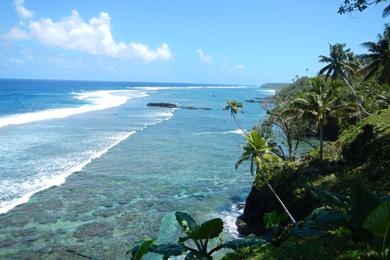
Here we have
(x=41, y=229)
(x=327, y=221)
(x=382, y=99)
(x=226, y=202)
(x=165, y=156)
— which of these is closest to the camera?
(x=327, y=221)

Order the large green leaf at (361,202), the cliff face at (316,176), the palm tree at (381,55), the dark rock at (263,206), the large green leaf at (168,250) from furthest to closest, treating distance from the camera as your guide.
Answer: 1. the palm tree at (381,55)
2. the dark rock at (263,206)
3. the cliff face at (316,176)
4. the large green leaf at (168,250)
5. the large green leaf at (361,202)

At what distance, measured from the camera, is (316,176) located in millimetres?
23859

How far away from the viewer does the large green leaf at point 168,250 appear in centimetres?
880

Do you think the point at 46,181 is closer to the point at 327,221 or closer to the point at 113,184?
the point at 113,184

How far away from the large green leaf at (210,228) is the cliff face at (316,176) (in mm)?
12959

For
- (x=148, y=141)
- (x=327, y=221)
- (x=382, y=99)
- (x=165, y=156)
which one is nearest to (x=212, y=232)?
(x=327, y=221)

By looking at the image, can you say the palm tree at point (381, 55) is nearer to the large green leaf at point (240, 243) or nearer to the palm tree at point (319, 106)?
the palm tree at point (319, 106)

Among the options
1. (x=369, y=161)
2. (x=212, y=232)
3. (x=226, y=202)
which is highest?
(x=212, y=232)

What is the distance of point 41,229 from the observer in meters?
21.5

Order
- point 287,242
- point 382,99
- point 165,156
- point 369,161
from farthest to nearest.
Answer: point 382,99
point 165,156
point 369,161
point 287,242

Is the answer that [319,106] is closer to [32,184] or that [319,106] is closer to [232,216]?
[232,216]

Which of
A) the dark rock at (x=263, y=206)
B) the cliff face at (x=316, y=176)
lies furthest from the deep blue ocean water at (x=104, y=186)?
the cliff face at (x=316, y=176)

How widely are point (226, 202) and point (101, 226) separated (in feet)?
28.6

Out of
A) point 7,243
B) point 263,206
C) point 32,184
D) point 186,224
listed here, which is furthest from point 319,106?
point 32,184
